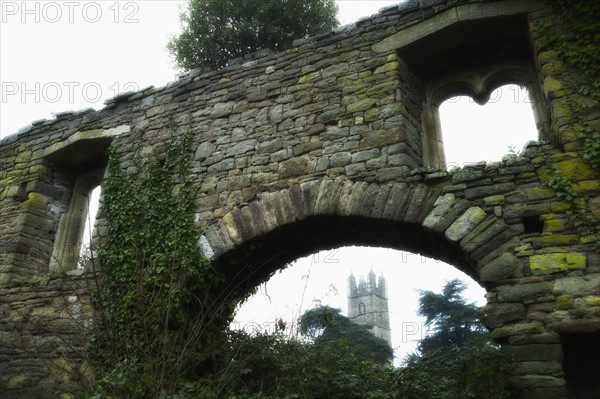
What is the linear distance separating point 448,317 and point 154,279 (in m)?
11.1

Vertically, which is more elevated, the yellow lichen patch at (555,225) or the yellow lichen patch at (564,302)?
the yellow lichen patch at (555,225)

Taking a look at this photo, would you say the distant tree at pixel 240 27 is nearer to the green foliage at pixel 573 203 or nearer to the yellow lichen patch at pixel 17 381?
the yellow lichen patch at pixel 17 381

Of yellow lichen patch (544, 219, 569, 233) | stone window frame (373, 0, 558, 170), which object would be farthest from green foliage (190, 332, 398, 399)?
stone window frame (373, 0, 558, 170)

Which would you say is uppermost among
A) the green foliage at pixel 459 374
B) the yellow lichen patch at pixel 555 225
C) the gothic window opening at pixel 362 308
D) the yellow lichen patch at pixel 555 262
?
the gothic window opening at pixel 362 308

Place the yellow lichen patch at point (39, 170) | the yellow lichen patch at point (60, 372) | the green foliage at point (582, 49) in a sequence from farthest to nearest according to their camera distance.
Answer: the yellow lichen patch at point (39, 170) < the yellow lichen patch at point (60, 372) < the green foliage at point (582, 49)

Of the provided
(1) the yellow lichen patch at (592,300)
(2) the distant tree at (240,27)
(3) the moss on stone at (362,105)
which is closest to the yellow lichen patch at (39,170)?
(3) the moss on stone at (362,105)

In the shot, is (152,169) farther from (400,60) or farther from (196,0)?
(196,0)

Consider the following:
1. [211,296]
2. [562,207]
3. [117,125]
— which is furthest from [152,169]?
[562,207]

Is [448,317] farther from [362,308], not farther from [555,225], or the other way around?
[362,308]

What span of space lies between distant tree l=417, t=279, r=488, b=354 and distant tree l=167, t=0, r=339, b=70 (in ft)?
27.0

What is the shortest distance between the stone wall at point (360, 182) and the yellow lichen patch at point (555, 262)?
0.03ft

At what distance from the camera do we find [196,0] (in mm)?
11875

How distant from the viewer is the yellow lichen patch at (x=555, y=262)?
13.5 ft

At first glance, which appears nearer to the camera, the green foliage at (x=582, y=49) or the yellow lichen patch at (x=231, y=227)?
the green foliage at (x=582, y=49)
